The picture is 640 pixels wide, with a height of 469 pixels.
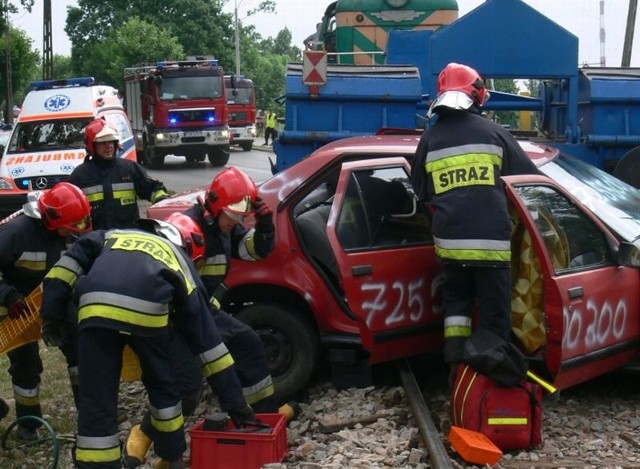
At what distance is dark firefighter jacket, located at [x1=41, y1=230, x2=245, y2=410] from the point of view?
4105mm

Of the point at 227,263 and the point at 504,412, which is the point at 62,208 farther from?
the point at 504,412

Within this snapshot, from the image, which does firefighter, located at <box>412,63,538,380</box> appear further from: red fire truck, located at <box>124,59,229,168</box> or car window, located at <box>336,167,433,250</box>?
red fire truck, located at <box>124,59,229,168</box>

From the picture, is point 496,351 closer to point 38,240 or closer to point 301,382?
point 301,382

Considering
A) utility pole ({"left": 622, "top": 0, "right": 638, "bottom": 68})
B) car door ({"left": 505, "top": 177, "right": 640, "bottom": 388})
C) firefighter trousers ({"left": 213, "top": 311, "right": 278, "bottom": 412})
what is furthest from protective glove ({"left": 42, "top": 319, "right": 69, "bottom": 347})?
utility pole ({"left": 622, "top": 0, "right": 638, "bottom": 68})

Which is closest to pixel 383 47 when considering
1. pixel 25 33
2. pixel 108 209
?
pixel 108 209

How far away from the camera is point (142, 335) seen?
4184 millimetres

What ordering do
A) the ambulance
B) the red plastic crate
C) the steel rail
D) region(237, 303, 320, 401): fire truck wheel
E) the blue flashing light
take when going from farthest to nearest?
1. the blue flashing light
2. the ambulance
3. region(237, 303, 320, 401): fire truck wheel
4. the red plastic crate
5. the steel rail

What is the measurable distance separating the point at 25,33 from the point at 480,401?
48.0 m

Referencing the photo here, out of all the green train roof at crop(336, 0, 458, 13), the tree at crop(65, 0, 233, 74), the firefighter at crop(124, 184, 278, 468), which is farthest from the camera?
the tree at crop(65, 0, 233, 74)

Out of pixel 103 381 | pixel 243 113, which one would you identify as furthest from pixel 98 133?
pixel 243 113

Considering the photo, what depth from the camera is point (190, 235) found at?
15.5 feet

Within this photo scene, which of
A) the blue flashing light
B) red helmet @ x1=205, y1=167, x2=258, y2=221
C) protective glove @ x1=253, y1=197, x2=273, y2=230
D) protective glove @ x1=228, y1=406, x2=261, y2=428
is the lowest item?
protective glove @ x1=228, y1=406, x2=261, y2=428

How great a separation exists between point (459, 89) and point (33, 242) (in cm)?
259

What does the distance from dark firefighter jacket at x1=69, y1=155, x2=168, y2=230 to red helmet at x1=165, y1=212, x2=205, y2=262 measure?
2768 mm
